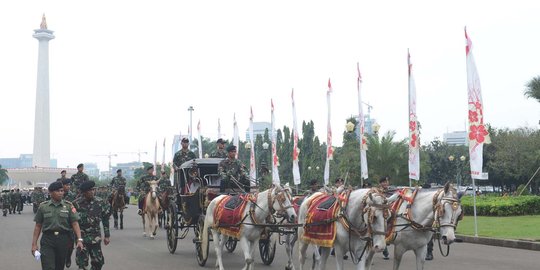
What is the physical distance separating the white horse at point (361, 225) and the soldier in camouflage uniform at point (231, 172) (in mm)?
4411

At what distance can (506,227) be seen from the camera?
23.8m

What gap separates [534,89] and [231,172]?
101 ft

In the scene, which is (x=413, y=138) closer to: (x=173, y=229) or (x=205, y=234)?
(x=173, y=229)

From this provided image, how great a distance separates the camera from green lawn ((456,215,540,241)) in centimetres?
2109

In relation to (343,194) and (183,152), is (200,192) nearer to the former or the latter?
(183,152)

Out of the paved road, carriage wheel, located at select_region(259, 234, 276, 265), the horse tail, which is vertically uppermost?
the horse tail

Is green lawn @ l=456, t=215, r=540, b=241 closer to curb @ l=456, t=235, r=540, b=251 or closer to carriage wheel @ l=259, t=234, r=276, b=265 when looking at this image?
curb @ l=456, t=235, r=540, b=251

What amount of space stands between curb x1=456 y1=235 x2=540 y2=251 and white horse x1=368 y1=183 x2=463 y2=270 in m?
8.13

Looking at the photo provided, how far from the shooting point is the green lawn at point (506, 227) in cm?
2109

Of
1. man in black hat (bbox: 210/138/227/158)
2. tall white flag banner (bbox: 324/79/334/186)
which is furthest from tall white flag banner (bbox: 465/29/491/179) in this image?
tall white flag banner (bbox: 324/79/334/186)

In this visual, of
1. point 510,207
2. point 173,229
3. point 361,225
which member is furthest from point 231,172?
point 510,207

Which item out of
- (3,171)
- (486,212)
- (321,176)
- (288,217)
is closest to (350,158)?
(321,176)

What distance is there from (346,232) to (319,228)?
69 centimetres

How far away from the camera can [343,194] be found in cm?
1092
